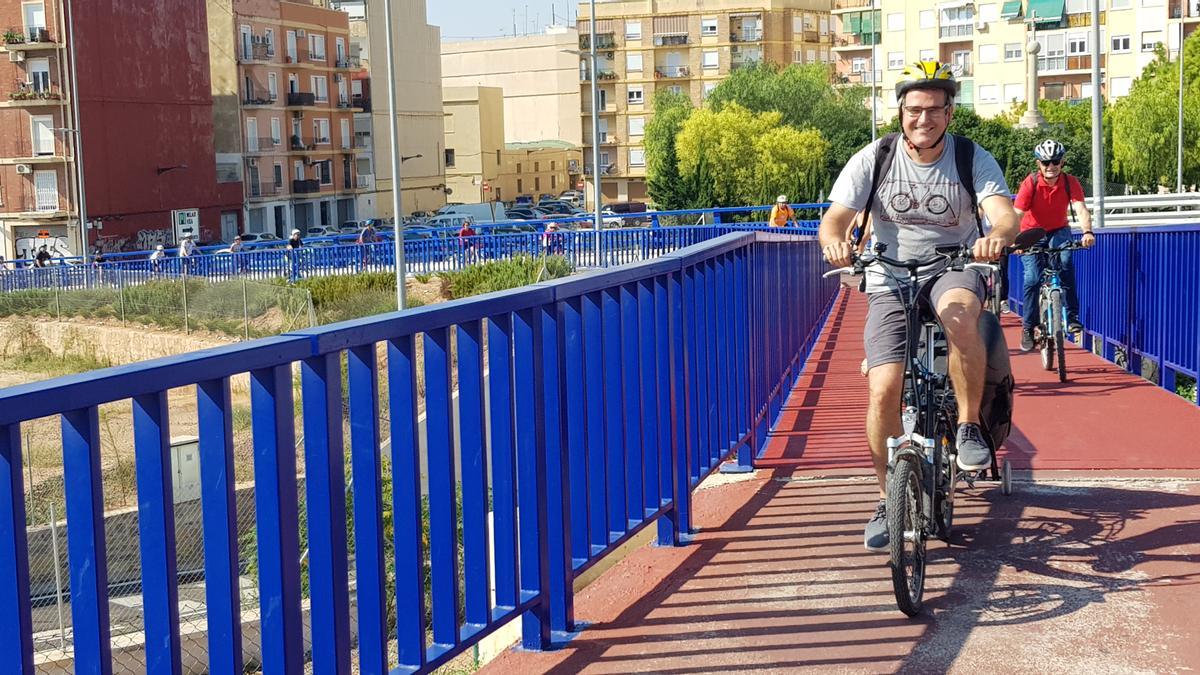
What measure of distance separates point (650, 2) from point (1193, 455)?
11555 cm

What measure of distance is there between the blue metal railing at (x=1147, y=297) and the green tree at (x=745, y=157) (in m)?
69.7

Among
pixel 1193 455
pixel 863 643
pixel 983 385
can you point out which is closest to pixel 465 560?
pixel 863 643

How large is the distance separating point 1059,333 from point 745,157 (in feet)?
252

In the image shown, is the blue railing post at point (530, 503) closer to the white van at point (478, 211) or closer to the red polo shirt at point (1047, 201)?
the red polo shirt at point (1047, 201)

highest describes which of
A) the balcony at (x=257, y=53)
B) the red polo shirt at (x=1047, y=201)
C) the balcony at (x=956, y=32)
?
the balcony at (x=956, y=32)

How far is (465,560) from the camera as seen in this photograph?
440cm

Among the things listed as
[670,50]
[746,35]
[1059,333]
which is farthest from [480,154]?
[1059,333]

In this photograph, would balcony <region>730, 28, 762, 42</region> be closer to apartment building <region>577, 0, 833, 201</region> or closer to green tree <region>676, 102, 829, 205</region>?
apartment building <region>577, 0, 833, 201</region>

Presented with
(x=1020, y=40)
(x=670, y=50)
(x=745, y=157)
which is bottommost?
(x=745, y=157)

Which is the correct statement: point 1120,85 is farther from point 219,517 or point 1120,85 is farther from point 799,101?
point 219,517

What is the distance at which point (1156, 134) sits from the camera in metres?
76.4

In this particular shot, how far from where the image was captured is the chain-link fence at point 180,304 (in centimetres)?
3400

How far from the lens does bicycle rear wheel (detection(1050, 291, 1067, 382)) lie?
36.1 feet

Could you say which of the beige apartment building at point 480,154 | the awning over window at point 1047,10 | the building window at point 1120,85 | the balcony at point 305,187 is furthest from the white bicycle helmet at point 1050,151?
the beige apartment building at point 480,154
